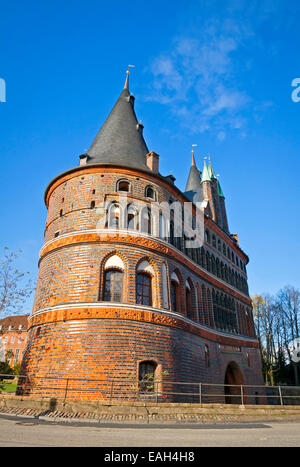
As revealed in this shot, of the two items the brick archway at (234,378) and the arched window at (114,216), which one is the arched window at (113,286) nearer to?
the arched window at (114,216)

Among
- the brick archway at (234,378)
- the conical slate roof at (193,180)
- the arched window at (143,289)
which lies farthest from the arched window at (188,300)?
A: the conical slate roof at (193,180)

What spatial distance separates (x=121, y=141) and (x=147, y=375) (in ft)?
43.9

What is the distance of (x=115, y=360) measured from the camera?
13992 mm

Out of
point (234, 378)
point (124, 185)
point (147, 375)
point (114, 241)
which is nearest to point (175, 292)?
point (114, 241)

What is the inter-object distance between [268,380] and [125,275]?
34982mm

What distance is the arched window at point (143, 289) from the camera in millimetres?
16438

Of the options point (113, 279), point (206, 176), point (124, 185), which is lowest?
point (113, 279)

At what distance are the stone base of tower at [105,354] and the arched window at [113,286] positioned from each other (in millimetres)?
919

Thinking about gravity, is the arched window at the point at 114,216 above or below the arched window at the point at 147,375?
above

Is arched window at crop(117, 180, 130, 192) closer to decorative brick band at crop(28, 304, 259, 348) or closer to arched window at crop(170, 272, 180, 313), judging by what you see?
arched window at crop(170, 272, 180, 313)

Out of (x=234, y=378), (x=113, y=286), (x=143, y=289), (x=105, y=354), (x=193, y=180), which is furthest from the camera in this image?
(x=193, y=180)

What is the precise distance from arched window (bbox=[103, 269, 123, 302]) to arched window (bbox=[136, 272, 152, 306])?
37.3 inches

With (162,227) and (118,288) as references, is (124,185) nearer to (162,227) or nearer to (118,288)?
(162,227)

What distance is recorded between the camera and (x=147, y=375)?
1467 cm
